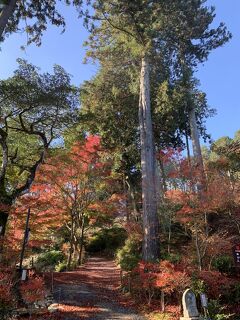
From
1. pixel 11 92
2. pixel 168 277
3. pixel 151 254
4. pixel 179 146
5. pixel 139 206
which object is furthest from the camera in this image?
pixel 139 206

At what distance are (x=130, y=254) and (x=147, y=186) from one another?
4180 mm

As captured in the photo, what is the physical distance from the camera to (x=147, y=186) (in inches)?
492

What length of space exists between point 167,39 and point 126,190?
1054cm

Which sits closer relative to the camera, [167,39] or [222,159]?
[167,39]

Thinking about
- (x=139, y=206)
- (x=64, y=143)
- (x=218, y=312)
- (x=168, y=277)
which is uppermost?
(x=64, y=143)

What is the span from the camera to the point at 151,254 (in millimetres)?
11312

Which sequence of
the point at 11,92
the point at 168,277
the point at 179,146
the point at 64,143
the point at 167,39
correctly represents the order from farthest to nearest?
the point at 179,146 < the point at 167,39 < the point at 64,143 < the point at 11,92 < the point at 168,277

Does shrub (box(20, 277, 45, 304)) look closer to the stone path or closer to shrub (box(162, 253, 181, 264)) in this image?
the stone path

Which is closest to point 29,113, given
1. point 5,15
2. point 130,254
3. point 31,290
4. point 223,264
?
point 5,15

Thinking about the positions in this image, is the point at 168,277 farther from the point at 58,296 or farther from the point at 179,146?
the point at 179,146

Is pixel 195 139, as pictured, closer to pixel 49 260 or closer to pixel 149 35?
pixel 149 35

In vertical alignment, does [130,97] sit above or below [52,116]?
above

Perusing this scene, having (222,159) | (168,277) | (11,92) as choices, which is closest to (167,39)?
(222,159)

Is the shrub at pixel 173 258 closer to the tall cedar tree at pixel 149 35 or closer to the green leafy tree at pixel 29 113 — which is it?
the tall cedar tree at pixel 149 35
